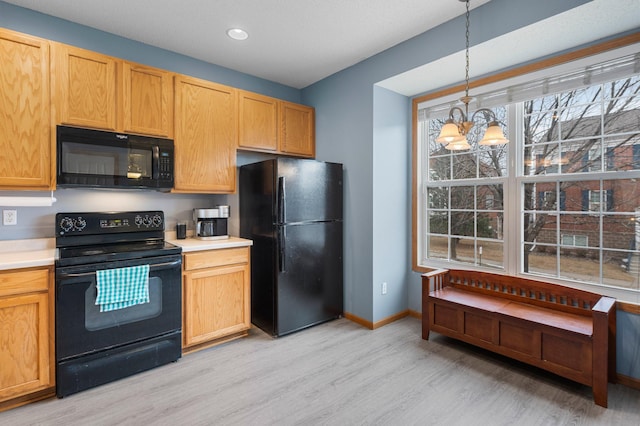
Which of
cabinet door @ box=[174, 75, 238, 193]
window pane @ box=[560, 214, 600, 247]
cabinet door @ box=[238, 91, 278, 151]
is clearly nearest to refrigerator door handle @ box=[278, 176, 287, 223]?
cabinet door @ box=[174, 75, 238, 193]

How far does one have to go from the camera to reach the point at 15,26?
2373 millimetres

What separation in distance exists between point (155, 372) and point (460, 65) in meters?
3.47

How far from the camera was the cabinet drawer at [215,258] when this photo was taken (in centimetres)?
263

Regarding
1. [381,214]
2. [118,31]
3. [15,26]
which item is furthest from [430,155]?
[15,26]

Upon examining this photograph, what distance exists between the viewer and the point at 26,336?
2002 millimetres

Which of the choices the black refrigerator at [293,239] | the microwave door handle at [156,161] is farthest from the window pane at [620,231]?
the microwave door handle at [156,161]

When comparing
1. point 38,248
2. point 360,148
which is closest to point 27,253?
point 38,248

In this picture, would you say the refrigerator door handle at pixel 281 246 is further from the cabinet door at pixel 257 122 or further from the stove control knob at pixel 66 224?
the stove control knob at pixel 66 224

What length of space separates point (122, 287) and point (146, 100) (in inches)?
59.0

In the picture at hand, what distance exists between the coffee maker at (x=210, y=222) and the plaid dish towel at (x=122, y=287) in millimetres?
749

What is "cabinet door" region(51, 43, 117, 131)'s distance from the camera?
2324 millimetres

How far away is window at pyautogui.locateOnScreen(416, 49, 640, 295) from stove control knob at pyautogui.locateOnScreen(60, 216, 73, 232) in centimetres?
326

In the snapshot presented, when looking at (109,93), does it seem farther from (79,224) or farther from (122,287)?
(122,287)

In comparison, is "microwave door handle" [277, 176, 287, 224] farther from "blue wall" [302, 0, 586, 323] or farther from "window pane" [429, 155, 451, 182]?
"window pane" [429, 155, 451, 182]
